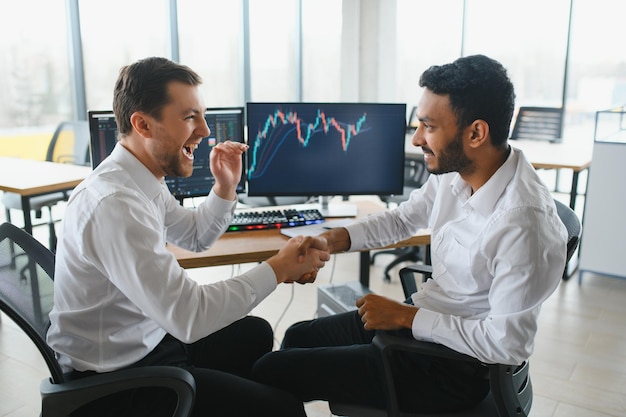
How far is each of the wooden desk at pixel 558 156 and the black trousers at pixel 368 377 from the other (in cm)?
237

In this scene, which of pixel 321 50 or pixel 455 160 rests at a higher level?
pixel 321 50

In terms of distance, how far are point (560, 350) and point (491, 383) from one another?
1727 mm

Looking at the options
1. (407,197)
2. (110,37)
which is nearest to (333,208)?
(407,197)

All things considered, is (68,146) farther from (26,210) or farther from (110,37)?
(110,37)

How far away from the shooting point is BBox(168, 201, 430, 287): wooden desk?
1.99 m

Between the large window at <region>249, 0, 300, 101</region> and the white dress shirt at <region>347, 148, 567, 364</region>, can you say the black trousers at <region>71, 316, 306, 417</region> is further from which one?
the large window at <region>249, 0, 300, 101</region>

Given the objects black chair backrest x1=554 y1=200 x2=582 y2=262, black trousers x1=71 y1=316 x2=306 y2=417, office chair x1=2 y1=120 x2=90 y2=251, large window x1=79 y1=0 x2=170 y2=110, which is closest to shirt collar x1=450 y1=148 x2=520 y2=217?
black chair backrest x1=554 y1=200 x2=582 y2=262

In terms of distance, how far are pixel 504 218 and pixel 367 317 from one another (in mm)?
433

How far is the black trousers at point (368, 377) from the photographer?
4.82ft

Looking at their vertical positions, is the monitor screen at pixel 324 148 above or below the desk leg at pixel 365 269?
above

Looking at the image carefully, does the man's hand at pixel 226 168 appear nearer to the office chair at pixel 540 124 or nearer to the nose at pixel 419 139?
the nose at pixel 419 139

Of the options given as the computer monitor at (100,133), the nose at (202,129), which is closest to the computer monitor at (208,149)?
the computer monitor at (100,133)

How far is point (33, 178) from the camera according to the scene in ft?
11.3

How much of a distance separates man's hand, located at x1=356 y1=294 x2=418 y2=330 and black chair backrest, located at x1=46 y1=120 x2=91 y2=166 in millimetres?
3528
